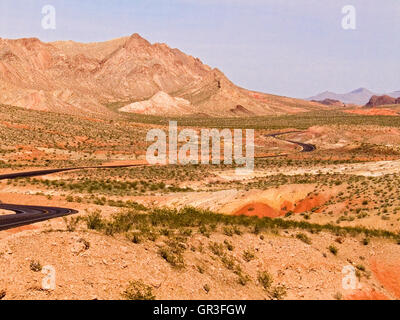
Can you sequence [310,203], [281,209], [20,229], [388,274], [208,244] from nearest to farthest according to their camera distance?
[208,244] < [388,274] < [20,229] < [310,203] < [281,209]

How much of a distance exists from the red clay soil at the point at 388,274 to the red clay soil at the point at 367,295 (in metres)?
0.77

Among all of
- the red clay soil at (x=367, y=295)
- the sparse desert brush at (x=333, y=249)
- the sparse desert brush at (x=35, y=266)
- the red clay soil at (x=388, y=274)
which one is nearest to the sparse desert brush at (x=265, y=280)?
the red clay soil at (x=367, y=295)

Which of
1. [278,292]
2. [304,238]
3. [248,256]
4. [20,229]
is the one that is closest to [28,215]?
[20,229]

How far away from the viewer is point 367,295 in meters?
17.0

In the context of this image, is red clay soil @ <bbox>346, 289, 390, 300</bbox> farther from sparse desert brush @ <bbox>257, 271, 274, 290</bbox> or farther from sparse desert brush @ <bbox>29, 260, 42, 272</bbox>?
sparse desert brush @ <bbox>29, 260, 42, 272</bbox>

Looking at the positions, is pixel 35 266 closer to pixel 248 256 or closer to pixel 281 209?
pixel 248 256

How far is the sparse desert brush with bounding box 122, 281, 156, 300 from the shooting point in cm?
1227

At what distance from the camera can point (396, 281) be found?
18297 millimetres

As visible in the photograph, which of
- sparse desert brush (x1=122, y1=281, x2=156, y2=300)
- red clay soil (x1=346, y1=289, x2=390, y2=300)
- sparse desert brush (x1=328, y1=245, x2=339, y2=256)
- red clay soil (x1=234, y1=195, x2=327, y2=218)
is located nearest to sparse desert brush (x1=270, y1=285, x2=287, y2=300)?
red clay soil (x1=346, y1=289, x2=390, y2=300)

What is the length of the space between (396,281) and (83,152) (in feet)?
231

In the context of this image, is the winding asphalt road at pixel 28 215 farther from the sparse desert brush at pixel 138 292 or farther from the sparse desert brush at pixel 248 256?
the sparse desert brush at pixel 248 256

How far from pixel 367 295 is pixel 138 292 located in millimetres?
9373
